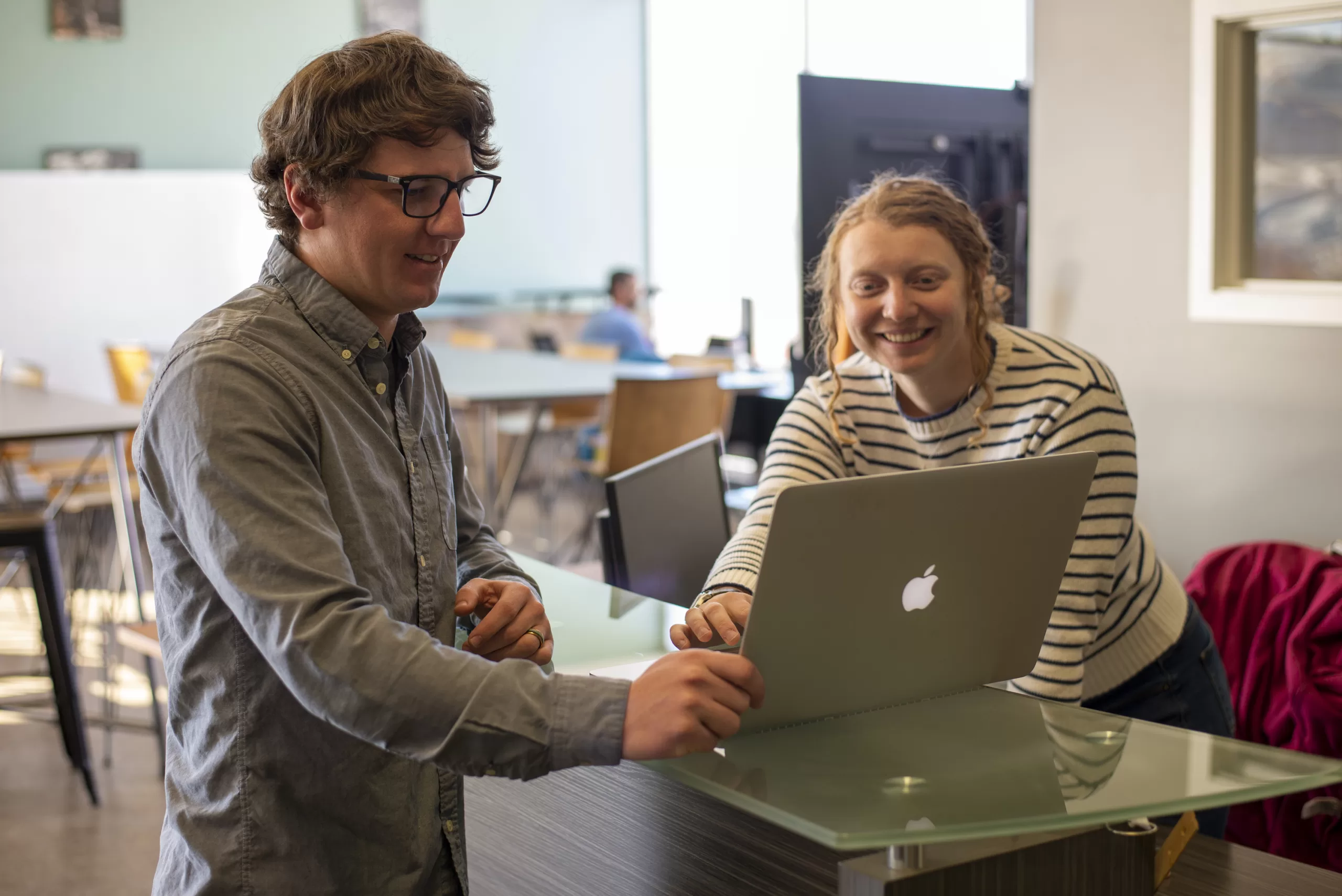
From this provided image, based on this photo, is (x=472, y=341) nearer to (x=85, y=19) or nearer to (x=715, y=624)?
(x=85, y=19)

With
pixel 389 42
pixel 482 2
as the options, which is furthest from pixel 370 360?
pixel 482 2

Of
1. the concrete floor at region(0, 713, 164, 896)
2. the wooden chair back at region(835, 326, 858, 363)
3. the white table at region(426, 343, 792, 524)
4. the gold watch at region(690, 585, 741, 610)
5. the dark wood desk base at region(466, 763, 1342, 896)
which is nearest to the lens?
the dark wood desk base at region(466, 763, 1342, 896)

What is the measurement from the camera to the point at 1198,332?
2969 millimetres

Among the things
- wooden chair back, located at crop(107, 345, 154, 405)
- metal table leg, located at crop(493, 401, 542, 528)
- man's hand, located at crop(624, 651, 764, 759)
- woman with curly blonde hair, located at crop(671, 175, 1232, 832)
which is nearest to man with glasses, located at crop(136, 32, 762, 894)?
man's hand, located at crop(624, 651, 764, 759)

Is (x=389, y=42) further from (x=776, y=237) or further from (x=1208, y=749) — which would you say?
(x=776, y=237)

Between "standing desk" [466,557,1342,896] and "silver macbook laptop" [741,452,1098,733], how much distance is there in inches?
1.2

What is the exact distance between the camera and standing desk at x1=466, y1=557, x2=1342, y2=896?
0.97 metres

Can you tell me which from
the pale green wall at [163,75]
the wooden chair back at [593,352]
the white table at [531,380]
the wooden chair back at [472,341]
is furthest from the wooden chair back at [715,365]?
the pale green wall at [163,75]

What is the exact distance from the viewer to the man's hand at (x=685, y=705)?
988 mm

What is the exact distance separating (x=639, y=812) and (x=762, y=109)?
770 centimetres

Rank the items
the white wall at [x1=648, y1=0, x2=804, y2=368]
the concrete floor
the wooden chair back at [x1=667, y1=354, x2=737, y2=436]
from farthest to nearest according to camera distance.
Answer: the white wall at [x1=648, y1=0, x2=804, y2=368] < the wooden chair back at [x1=667, y1=354, x2=737, y2=436] < the concrete floor

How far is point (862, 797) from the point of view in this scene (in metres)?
0.98

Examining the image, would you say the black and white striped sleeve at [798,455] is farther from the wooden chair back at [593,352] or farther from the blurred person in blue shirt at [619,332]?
the blurred person in blue shirt at [619,332]

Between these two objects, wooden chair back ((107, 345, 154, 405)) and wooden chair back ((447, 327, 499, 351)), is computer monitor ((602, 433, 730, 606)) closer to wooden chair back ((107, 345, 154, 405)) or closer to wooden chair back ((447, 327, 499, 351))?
wooden chair back ((107, 345, 154, 405))
